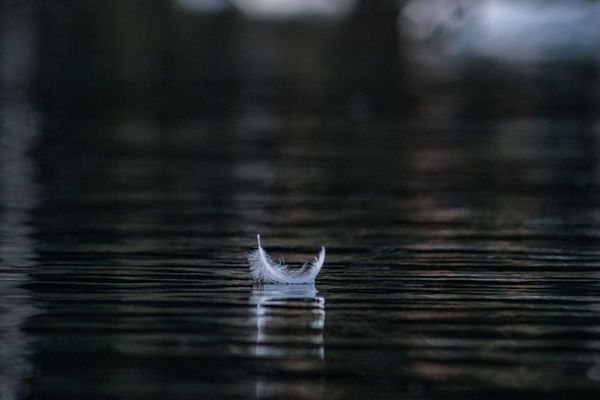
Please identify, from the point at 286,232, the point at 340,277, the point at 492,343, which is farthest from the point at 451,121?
the point at 492,343

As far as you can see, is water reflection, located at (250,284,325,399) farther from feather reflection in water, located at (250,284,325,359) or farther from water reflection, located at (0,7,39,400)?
water reflection, located at (0,7,39,400)

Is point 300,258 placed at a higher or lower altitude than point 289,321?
higher

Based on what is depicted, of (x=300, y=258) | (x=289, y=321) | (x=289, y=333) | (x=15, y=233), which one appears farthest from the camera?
Answer: (x=15, y=233)

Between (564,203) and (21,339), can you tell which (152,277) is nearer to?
(21,339)

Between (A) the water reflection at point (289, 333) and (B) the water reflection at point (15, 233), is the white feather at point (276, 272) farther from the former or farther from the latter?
(B) the water reflection at point (15, 233)

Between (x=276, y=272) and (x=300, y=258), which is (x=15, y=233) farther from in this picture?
(x=276, y=272)

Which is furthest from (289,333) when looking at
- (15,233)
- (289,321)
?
(15,233)

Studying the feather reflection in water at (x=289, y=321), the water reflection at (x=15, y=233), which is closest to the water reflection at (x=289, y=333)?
the feather reflection in water at (x=289, y=321)
